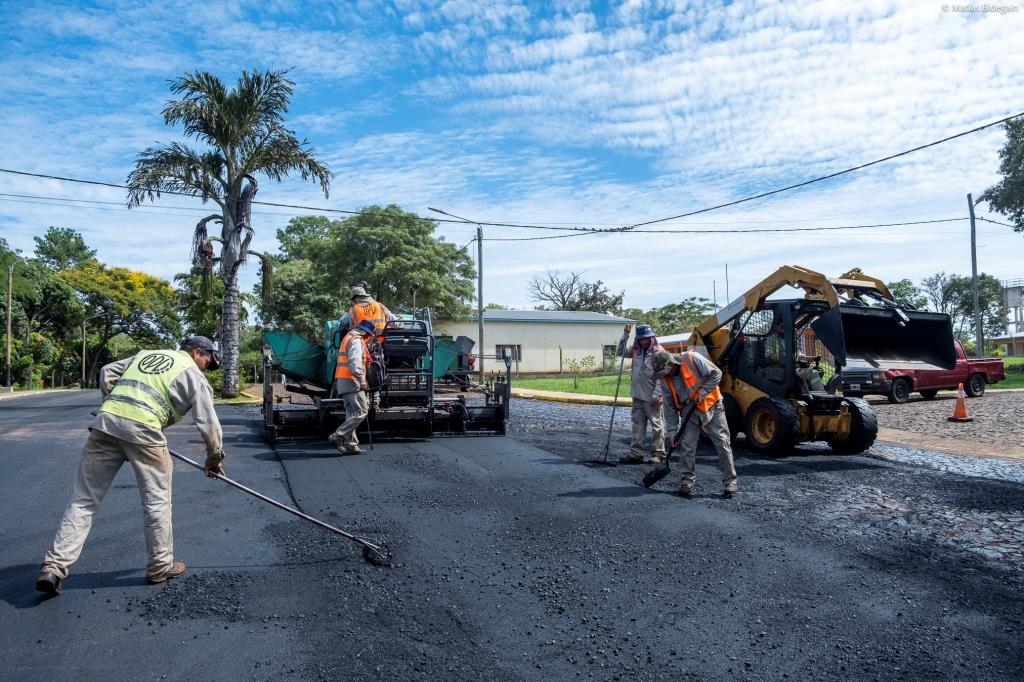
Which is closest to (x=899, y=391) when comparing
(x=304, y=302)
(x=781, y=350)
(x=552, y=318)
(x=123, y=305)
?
(x=781, y=350)

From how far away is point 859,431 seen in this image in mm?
10461

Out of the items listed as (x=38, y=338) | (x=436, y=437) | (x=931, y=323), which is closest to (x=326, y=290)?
(x=38, y=338)

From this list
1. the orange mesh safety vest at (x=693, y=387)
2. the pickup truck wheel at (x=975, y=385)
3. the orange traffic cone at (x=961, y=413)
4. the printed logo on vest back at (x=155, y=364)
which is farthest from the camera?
the pickup truck wheel at (x=975, y=385)

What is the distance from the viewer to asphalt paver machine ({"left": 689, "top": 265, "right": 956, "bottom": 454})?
10.2 metres

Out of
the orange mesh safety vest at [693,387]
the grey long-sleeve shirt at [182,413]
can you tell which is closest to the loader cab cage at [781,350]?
the orange mesh safety vest at [693,387]

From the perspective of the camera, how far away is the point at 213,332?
1699 inches

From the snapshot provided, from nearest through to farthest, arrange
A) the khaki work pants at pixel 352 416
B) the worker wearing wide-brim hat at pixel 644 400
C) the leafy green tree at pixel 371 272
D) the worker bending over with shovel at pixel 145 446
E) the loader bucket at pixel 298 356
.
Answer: the worker bending over with shovel at pixel 145 446, the worker wearing wide-brim hat at pixel 644 400, the khaki work pants at pixel 352 416, the loader bucket at pixel 298 356, the leafy green tree at pixel 371 272

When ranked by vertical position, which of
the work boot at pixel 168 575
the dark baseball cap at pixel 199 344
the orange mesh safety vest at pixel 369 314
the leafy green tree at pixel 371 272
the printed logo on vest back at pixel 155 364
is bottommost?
the work boot at pixel 168 575

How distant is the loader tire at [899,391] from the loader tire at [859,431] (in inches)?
351

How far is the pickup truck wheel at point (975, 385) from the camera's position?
2022cm

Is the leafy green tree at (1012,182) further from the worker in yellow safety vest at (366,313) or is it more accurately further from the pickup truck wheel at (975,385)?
the worker in yellow safety vest at (366,313)

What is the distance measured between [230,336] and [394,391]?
33.8 ft

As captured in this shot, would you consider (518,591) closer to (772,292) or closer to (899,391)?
(772,292)

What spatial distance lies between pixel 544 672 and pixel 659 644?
2.33 feet
